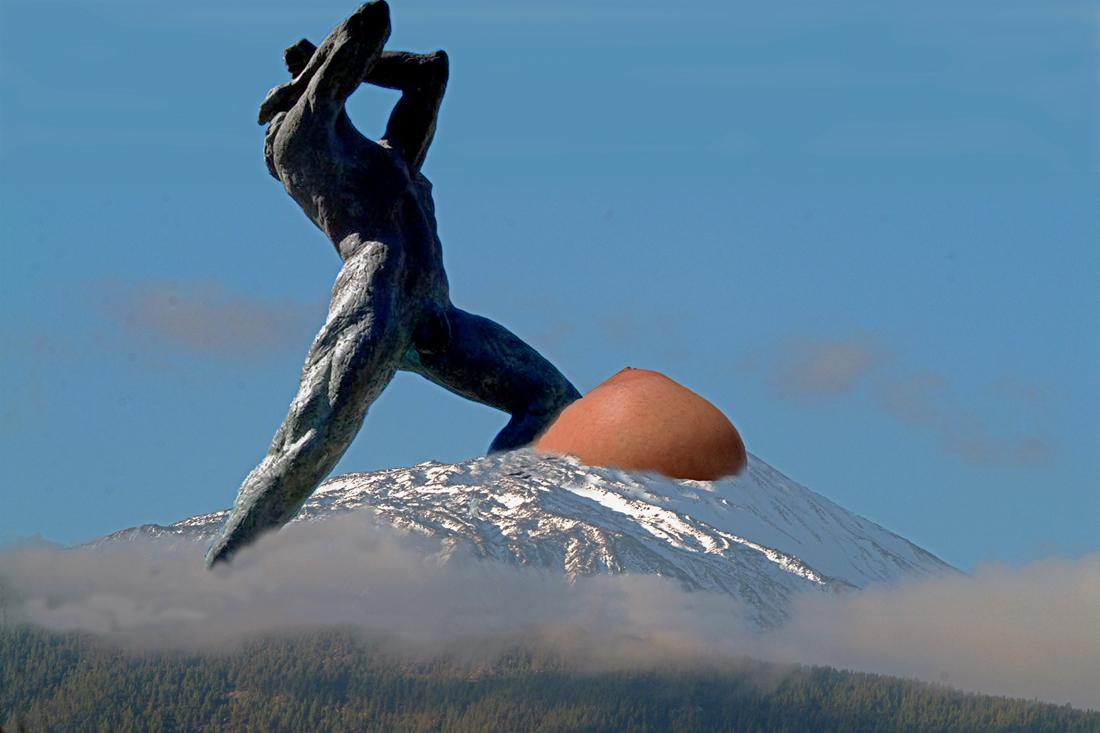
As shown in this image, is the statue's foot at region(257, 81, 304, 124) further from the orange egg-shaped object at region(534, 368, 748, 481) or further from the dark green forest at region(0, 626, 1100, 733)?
the dark green forest at region(0, 626, 1100, 733)

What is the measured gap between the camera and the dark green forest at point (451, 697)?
12.1 metres

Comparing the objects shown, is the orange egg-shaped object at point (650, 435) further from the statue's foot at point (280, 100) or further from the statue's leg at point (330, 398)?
the statue's foot at point (280, 100)

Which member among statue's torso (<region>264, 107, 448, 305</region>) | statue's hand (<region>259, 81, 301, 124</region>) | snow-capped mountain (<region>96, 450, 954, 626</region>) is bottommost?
snow-capped mountain (<region>96, 450, 954, 626</region>)

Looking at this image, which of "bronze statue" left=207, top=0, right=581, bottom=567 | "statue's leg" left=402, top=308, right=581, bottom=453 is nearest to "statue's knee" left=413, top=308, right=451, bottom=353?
"bronze statue" left=207, top=0, right=581, bottom=567

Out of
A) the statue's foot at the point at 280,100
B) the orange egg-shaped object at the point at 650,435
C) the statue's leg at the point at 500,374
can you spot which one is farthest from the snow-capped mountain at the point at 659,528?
the statue's foot at the point at 280,100

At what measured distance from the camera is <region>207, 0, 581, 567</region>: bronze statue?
1084 cm

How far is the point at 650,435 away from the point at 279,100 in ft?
14.7

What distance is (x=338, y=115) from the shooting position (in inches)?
443

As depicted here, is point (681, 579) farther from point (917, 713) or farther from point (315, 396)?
point (315, 396)

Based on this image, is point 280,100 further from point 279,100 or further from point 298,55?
point 298,55

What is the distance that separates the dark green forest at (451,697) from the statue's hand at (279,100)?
4.60 m

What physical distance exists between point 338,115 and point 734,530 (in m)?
5.14

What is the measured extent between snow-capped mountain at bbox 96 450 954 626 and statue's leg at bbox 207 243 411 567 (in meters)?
1.52

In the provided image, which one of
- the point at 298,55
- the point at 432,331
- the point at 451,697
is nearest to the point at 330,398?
the point at 432,331
